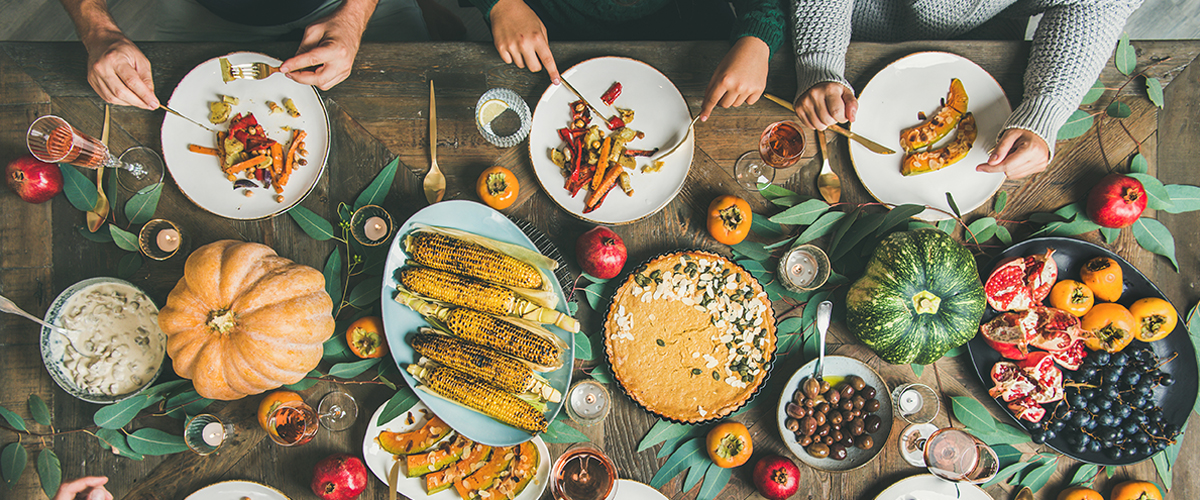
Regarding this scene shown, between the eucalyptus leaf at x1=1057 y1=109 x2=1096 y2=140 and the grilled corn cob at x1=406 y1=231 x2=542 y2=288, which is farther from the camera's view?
the eucalyptus leaf at x1=1057 y1=109 x2=1096 y2=140

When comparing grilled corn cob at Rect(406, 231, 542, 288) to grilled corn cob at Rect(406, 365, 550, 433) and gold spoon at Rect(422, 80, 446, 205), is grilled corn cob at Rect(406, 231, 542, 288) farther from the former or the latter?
grilled corn cob at Rect(406, 365, 550, 433)

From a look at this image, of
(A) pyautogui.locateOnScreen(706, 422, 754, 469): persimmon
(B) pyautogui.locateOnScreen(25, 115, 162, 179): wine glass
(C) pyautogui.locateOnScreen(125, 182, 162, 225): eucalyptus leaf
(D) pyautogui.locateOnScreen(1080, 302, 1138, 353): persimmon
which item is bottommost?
(A) pyautogui.locateOnScreen(706, 422, 754, 469): persimmon

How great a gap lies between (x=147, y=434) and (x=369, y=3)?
6.64 feet

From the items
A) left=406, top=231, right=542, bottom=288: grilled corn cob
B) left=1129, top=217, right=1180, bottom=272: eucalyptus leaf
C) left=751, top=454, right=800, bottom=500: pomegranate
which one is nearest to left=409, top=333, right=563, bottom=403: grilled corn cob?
left=406, top=231, right=542, bottom=288: grilled corn cob

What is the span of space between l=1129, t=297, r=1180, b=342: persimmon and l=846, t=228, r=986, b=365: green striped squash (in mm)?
732

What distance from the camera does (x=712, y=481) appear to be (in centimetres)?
210

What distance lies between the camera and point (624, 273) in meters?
2.14

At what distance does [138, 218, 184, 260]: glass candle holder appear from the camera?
204 centimetres

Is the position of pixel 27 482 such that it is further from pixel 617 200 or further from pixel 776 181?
pixel 776 181

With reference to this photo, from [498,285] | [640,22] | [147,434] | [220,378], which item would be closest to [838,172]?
[640,22]

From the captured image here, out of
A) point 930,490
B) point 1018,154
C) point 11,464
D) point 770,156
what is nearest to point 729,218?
point 770,156

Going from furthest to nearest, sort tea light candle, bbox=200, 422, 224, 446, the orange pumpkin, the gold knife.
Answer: the gold knife, tea light candle, bbox=200, 422, 224, 446, the orange pumpkin

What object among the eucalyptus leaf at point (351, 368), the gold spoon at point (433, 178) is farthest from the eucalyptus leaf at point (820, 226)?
the eucalyptus leaf at point (351, 368)

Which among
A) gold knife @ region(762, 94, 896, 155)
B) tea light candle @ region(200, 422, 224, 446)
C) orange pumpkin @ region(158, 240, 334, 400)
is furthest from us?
gold knife @ region(762, 94, 896, 155)
